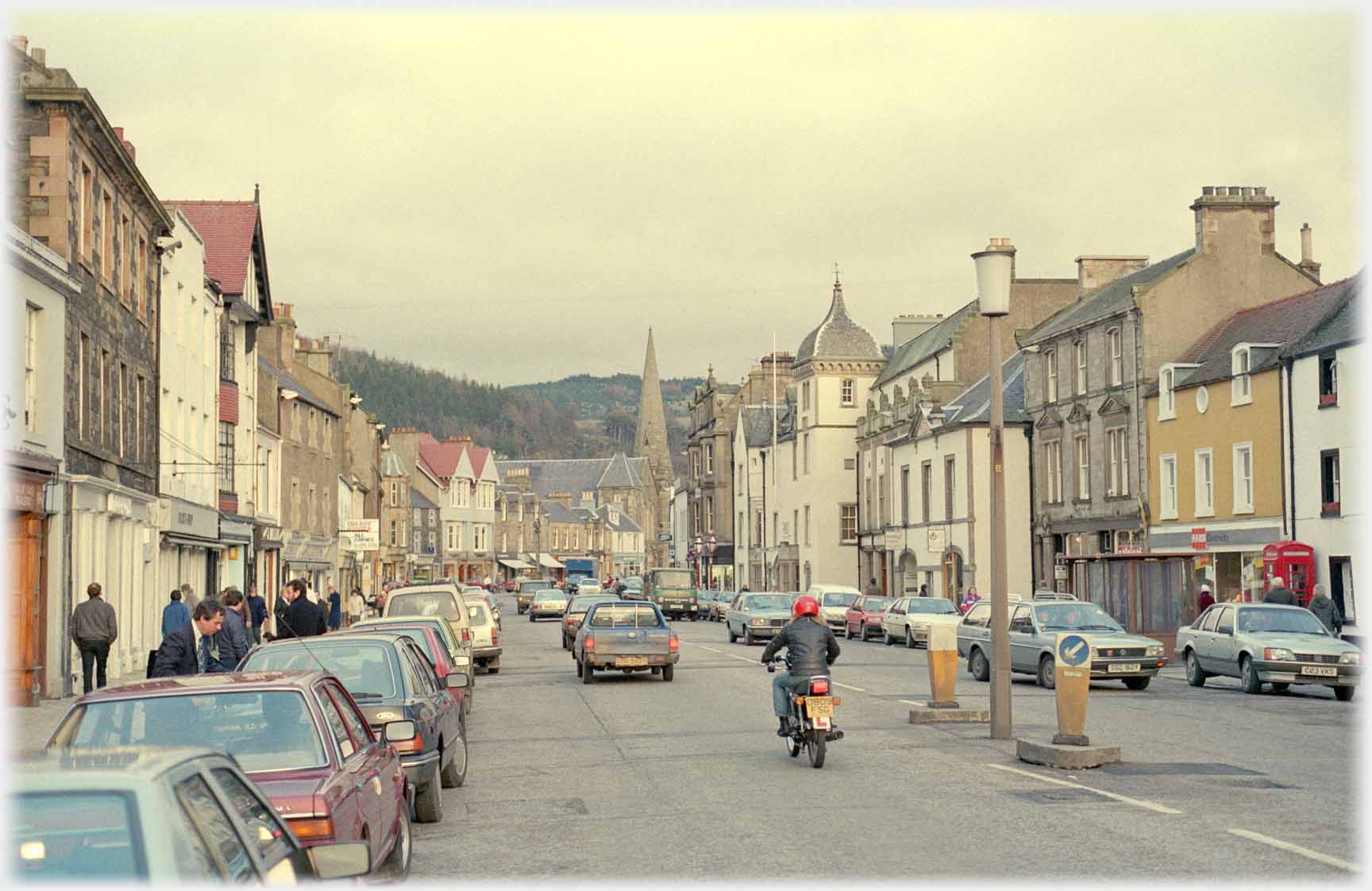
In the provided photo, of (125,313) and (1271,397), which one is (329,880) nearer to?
(125,313)

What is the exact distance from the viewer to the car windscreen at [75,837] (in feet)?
14.7

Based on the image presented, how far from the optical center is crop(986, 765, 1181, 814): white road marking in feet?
40.9

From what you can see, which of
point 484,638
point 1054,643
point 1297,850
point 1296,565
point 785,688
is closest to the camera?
point 1297,850

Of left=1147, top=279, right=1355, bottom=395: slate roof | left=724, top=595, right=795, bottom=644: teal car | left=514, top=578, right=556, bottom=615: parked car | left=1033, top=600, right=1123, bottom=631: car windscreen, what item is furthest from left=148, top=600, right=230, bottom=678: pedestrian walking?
left=514, top=578, right=556, bottom=615: parked car

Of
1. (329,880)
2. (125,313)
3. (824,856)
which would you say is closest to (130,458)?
(125,313)

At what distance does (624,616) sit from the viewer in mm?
29891

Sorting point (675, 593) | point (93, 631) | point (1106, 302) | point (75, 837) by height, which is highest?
point (1106, 302)

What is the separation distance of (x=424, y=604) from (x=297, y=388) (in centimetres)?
3071

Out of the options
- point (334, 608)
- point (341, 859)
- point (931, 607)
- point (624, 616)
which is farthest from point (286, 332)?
point (341, 859)

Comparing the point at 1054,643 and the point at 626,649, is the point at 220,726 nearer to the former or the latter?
the point at 626,649

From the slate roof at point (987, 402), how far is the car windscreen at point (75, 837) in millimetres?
53019

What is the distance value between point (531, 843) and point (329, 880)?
15.8ft

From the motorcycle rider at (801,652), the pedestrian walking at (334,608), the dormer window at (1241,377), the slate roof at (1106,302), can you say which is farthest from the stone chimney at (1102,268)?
the motorcycle rider at (801,652)

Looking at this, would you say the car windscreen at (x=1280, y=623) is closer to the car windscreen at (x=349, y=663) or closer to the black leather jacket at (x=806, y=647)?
the black leather jacket at (x=806, y=647)
